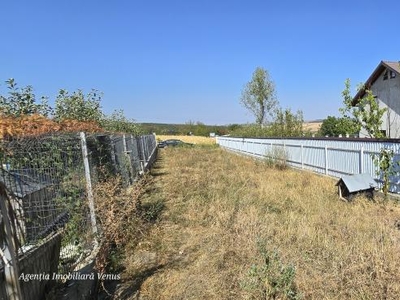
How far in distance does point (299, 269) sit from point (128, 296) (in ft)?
6.45

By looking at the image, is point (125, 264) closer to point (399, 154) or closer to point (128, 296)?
point (128, 296)

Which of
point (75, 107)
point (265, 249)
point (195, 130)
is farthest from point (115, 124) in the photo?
point (195, 130)

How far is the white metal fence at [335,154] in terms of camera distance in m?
8.88

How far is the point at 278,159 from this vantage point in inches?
617

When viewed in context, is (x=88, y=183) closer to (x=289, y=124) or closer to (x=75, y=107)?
(x=75, y=107)

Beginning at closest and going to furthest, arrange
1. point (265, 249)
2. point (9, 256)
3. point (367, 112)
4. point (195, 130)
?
point (9, 256), point (265, 249), point (367, 112), point (195, 130)

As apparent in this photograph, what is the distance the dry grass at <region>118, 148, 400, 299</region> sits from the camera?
3.35 meters

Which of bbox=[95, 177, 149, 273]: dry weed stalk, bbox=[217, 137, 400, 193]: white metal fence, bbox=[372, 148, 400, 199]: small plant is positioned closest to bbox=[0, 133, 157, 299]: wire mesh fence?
bbox=[95, 177, 149, 273]: dry weed stalk

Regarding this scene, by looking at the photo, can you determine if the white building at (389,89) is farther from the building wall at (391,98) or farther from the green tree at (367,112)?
the green tree at (367,112)

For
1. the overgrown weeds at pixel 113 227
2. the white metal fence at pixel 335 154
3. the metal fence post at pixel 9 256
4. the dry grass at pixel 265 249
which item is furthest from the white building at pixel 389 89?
the metal fence post at pixel 9 256

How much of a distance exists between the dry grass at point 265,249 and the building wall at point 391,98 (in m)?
16.0

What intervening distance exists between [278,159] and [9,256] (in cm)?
1448

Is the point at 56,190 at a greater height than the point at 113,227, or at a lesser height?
greater

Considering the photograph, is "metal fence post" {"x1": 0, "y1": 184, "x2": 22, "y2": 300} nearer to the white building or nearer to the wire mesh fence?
the wire mesh fence
